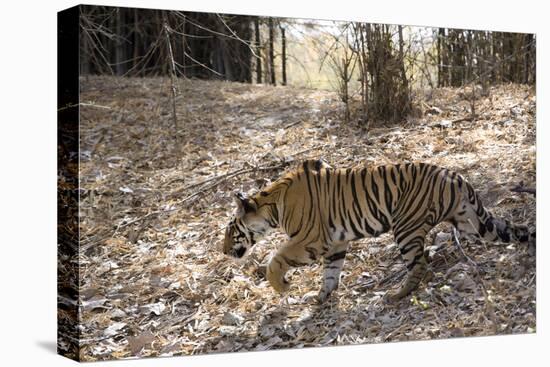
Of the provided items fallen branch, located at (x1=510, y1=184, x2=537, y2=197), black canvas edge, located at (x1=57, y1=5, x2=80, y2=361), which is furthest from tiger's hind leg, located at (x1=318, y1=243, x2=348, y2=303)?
black canvas edge, located at (x1=57, y1=5, x2=80, y2=361)

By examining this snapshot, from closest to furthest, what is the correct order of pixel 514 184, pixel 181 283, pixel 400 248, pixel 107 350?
pixel 107 350 < pixel 181 283 < pixel 400 248 < pixel 514 184

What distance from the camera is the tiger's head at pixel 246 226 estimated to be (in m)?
6.91

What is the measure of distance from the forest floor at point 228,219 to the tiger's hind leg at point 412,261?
7cm

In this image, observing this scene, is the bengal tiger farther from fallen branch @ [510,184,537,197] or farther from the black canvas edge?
the black canvas edge

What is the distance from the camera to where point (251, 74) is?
7117 millimetres

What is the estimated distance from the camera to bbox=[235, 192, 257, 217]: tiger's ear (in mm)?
6895

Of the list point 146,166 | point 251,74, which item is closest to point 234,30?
point 251,74

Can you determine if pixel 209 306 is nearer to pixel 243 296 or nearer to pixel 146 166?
pixel 243 296

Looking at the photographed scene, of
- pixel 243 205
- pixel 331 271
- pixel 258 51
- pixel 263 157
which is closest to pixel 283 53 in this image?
pixel 258 51

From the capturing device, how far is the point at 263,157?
7004 millimetres

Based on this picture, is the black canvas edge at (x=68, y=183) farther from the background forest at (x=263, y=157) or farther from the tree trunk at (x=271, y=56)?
the tree trunk at (x=271, y=56)

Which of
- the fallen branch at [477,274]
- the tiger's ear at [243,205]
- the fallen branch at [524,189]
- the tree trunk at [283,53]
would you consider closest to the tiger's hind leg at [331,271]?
the tiger's ear at [243,205]

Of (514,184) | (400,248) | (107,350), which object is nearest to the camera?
(107,350)

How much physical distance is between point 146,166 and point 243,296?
1.25 m
